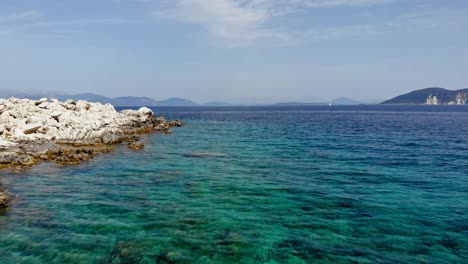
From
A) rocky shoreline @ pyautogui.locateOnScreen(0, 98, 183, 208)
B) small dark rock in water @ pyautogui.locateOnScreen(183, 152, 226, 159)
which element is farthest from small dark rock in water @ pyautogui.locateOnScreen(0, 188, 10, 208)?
small dark rock in water @ pyautogui.locateOnScreen(183, 152, 226, 159)

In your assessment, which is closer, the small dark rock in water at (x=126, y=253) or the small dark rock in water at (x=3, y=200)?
the small dark rock in water at (x=126, y=253)

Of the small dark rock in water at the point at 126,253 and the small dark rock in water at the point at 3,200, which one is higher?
the small dark rock in water at the point at 3,200

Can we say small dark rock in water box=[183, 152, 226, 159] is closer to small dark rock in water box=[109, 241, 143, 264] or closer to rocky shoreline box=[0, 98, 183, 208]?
rocky shoreline box=[0, 98, 183, 208]

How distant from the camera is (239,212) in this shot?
18.1 meters

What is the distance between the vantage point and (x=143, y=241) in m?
14.4

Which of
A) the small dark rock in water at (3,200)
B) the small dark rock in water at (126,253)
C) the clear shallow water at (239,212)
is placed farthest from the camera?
the small dark rock in water at (3,200)

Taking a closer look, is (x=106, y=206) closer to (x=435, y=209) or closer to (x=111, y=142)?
(x=435, y=209)

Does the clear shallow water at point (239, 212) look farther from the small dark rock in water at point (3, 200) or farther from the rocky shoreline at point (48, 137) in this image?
the rocky shoreline at point (48, 137)

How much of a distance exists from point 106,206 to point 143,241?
572 cm

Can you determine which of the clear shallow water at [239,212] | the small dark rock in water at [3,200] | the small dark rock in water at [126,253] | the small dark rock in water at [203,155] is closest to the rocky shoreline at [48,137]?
the small dark rock in water at [3,200]

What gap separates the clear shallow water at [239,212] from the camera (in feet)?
44.1

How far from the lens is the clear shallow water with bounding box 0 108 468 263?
1344 centimetres

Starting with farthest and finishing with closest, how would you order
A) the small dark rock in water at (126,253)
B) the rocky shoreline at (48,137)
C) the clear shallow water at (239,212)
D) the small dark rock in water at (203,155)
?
the small dark rock in water at (203,155)
the rocky shoreline at (48,137)
the clear shallow water at (239,212)
the small dark rock in water at (126,253)

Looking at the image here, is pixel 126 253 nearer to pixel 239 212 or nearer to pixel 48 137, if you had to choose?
pixel 239 212
